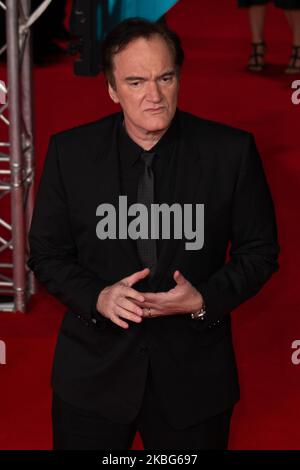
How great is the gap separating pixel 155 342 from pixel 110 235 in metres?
0.29

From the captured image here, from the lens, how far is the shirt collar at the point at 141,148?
7.07 feet

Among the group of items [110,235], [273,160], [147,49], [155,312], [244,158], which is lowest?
[273,160]

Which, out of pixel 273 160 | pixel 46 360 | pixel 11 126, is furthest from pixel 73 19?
pixel 46 360

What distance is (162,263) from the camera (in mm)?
2139

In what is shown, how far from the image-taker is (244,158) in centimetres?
217

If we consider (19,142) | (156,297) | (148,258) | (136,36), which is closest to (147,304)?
(156,297)

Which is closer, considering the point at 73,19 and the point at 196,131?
the point at 196,131

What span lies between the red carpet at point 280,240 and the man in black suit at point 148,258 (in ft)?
4.70

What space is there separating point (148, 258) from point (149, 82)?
423mm

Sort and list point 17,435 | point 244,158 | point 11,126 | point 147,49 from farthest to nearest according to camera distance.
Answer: point 11,126, point 17,435, point 244,158, point 147,49

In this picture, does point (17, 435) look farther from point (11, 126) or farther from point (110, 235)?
point (110, 235)

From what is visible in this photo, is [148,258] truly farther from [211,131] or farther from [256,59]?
[256,59]

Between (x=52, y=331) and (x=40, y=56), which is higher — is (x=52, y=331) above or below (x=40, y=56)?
below

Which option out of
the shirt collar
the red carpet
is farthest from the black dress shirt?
the red carpet
